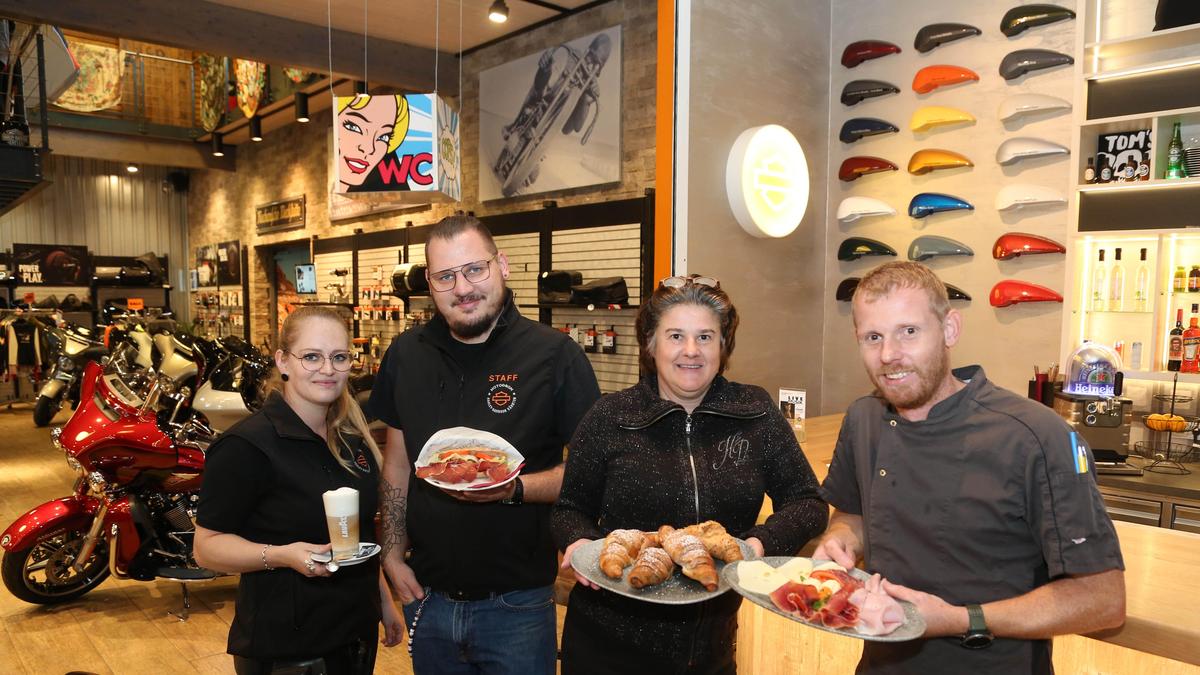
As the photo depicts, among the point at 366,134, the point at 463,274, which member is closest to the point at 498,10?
the point at 366,134

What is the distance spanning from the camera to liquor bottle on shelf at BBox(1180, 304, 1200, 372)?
4039mm

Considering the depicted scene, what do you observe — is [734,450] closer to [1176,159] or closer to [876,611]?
[876,611]

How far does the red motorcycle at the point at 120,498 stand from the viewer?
3.96m

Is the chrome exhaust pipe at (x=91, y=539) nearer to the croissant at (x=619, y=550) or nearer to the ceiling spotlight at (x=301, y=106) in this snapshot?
the croissant at (x=619, y=550)

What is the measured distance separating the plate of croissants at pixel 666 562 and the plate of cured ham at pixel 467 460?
0.31 metres

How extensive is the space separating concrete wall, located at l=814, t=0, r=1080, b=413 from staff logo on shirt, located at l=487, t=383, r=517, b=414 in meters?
3.65

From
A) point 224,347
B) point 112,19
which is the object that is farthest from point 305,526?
point 112,19

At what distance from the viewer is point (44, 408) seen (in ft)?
32.1

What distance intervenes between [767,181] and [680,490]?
3040mm

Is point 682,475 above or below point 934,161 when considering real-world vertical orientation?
below

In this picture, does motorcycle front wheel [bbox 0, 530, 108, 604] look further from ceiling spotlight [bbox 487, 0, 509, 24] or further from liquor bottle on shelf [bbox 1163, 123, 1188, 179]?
liquor bottle on shelf [bbox 1163, 123, 1188, 179]

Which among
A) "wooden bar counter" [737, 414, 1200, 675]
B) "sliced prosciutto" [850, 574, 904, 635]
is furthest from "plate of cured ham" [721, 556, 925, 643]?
"wooden bar counter" [737, 414, 1200, 675]

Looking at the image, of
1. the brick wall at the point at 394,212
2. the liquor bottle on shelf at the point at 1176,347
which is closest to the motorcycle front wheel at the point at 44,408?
the brick wall at the point at 394,212

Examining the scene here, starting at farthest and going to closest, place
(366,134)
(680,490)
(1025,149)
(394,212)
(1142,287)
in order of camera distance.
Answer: (394,212)
(366,134)
(1025,149)
(1142,287)
(680,490)
